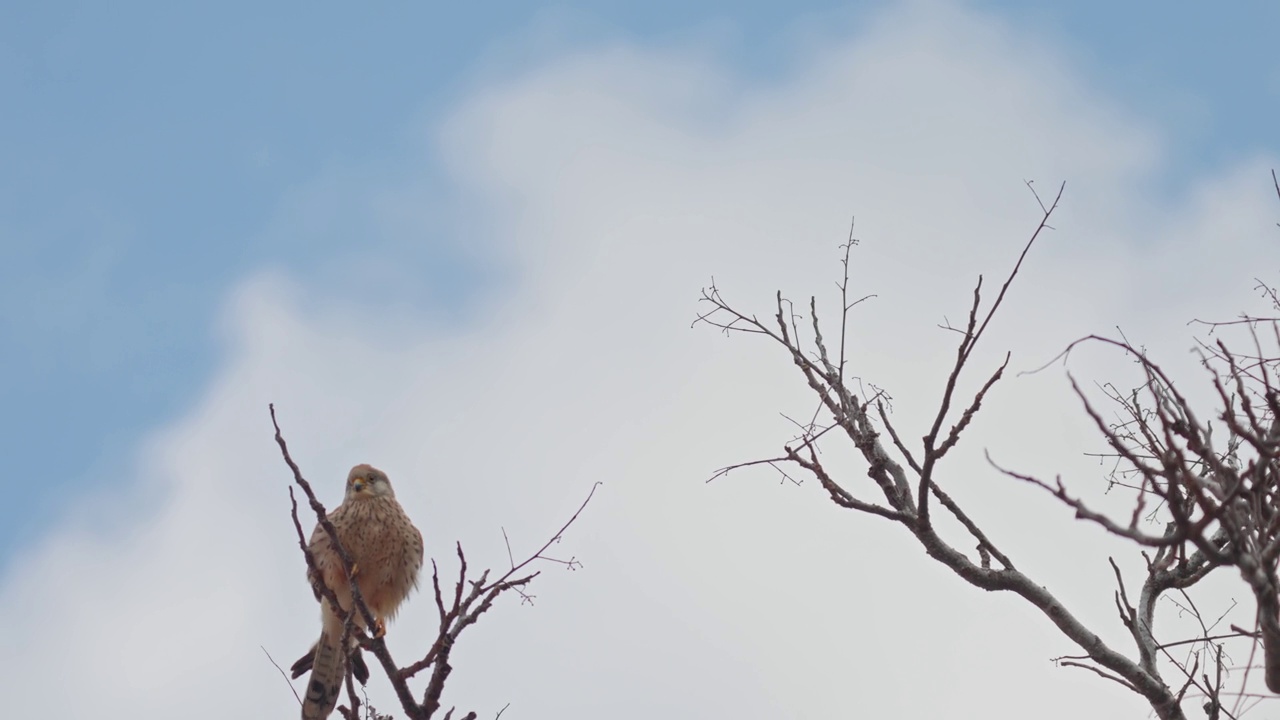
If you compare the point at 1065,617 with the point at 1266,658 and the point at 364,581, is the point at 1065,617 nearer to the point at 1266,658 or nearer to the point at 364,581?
the point at 1266,658

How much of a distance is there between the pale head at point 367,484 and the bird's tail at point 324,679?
1037 mm

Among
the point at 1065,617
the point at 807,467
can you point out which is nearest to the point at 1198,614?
the point at 1065,617

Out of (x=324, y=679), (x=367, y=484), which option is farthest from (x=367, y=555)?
(x=324, y=679)

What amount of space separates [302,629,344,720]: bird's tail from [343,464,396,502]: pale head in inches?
40.8

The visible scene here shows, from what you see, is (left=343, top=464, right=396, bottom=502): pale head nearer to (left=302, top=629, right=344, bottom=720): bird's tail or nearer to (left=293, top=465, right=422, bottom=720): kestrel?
(left=293, top=465, right=422, bottom=720): kestrel

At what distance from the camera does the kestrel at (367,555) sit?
6234 millimetres

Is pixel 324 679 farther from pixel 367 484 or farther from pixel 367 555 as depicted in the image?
pixel 367 484

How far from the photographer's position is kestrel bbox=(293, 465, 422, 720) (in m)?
6.23

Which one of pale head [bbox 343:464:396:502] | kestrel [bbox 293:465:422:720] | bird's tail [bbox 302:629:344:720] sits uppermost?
pale head [bbox 343:464:396:502]

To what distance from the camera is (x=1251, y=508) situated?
2461 millimetres

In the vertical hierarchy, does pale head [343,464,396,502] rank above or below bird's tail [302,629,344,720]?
above

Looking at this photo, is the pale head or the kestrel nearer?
the kestrel

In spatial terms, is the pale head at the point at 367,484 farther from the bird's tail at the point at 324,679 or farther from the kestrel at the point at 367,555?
the bird's tail at the point at 324,679

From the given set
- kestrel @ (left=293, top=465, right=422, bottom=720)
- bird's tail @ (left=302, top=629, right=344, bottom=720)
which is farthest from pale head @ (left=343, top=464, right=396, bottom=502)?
bird's tail @ (left=302, top=629, right=344, bottom=720)
